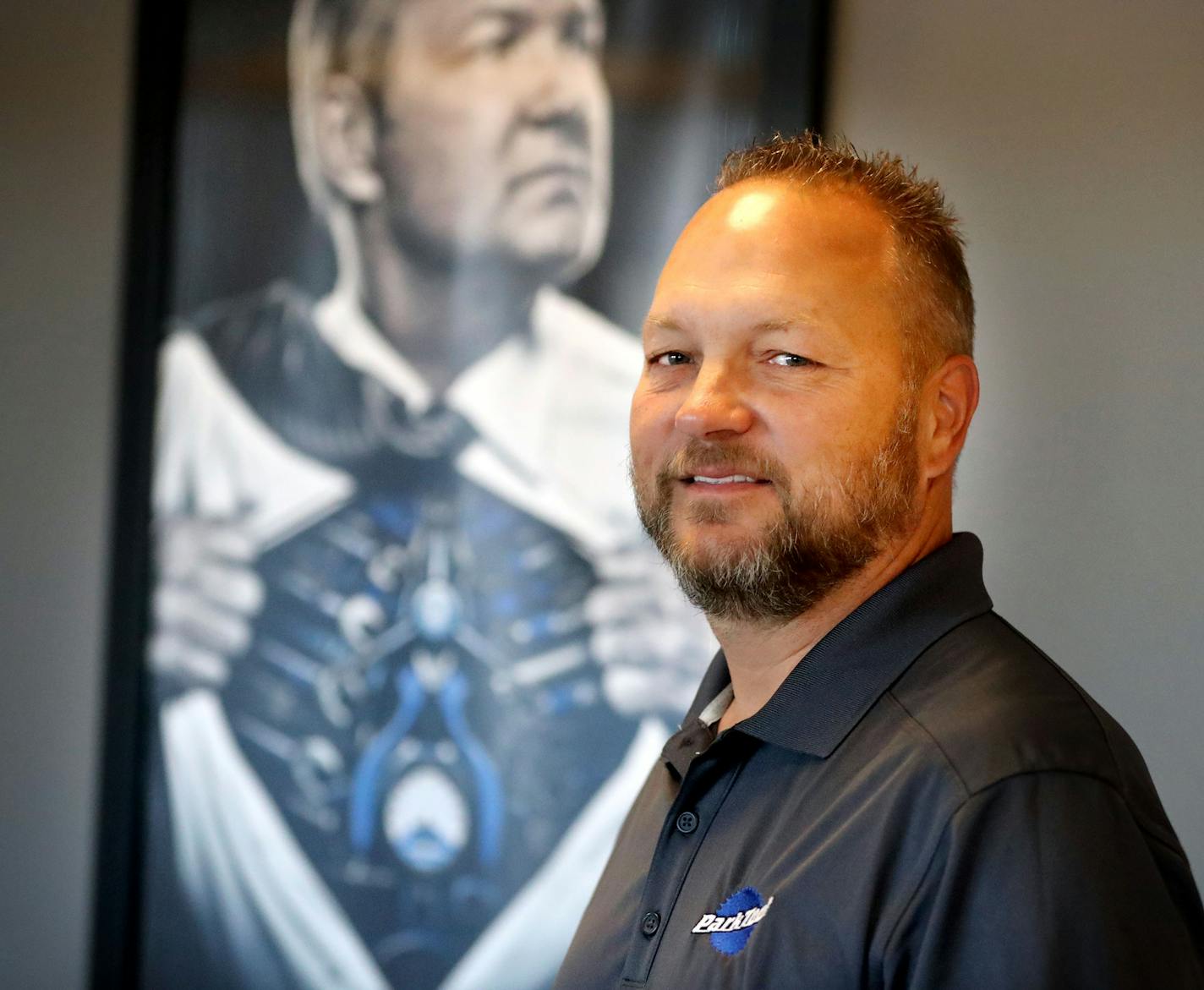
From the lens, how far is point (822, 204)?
3.84 feet

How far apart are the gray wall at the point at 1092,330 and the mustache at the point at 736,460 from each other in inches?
39.6

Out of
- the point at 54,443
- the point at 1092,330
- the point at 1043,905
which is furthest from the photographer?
the point at 54,443

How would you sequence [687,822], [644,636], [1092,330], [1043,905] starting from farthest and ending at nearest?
[644,636], [1092,330], [687,822], [1043,905]

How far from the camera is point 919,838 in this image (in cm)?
88

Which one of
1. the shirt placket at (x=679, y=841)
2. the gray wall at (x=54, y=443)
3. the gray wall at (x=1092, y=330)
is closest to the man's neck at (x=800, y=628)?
the shirt placket at (x=679, y=841)

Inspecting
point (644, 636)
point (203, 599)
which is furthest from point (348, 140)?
point (644, 636)

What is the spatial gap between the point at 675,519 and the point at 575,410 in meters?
1.10

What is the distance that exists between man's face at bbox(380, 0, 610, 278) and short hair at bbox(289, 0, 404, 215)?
0.03 meters

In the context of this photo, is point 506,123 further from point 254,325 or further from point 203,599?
point 203,599

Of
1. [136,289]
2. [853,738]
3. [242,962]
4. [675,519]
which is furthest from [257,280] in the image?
[853,738]

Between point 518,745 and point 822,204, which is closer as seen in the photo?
point 822,204

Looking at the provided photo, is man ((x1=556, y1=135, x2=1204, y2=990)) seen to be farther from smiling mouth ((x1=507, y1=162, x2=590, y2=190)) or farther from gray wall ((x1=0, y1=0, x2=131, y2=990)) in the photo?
gray wall ((x1=0, y1=0, x2=131, y2=990))

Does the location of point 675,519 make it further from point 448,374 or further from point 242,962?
point 242,962

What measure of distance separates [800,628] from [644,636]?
1.07m
